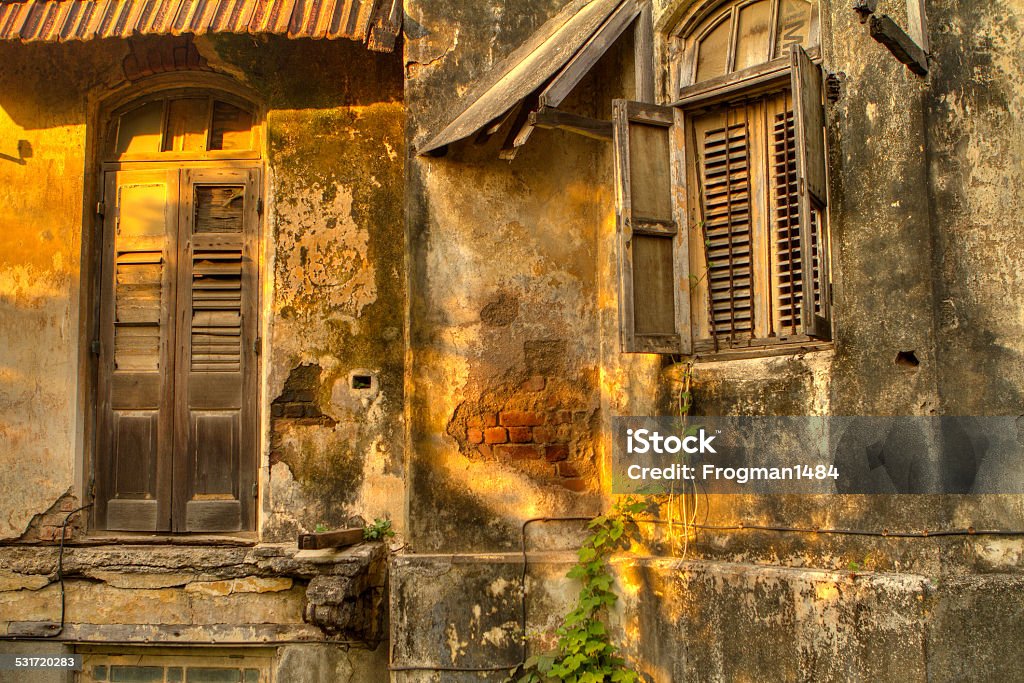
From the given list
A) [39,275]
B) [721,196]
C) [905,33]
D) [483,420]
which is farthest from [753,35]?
[39,275]

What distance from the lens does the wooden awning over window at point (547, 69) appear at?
4.98 m

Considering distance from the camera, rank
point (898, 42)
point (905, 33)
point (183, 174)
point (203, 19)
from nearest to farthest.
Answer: point (898, 42), point (905, 33), point (203, 19), point (183, 174)

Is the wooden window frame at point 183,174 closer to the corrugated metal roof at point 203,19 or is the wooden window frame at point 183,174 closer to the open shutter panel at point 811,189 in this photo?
the corrugated metal roof at point 203,19

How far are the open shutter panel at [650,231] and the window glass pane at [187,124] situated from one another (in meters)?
2.98

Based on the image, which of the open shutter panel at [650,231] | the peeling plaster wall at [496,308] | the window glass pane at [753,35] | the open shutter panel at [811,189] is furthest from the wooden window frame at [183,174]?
the open shutter panel at [811,189]

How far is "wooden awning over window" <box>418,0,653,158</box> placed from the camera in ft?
16.3

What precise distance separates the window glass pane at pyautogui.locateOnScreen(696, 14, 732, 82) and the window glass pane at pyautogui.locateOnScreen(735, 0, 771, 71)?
71 millimetres

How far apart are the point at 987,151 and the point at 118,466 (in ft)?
16.9

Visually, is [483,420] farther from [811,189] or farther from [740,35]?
[740,35]

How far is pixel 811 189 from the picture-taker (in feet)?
14.5

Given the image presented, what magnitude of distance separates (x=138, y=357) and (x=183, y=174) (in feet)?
3.91

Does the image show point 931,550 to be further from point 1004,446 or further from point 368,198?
point 368,198

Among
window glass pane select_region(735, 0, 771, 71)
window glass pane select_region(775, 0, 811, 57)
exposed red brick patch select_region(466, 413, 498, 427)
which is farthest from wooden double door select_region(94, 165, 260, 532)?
window glass pane select_region(775, 0, 811, 57)

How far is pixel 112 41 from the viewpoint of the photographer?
21.3 feet
